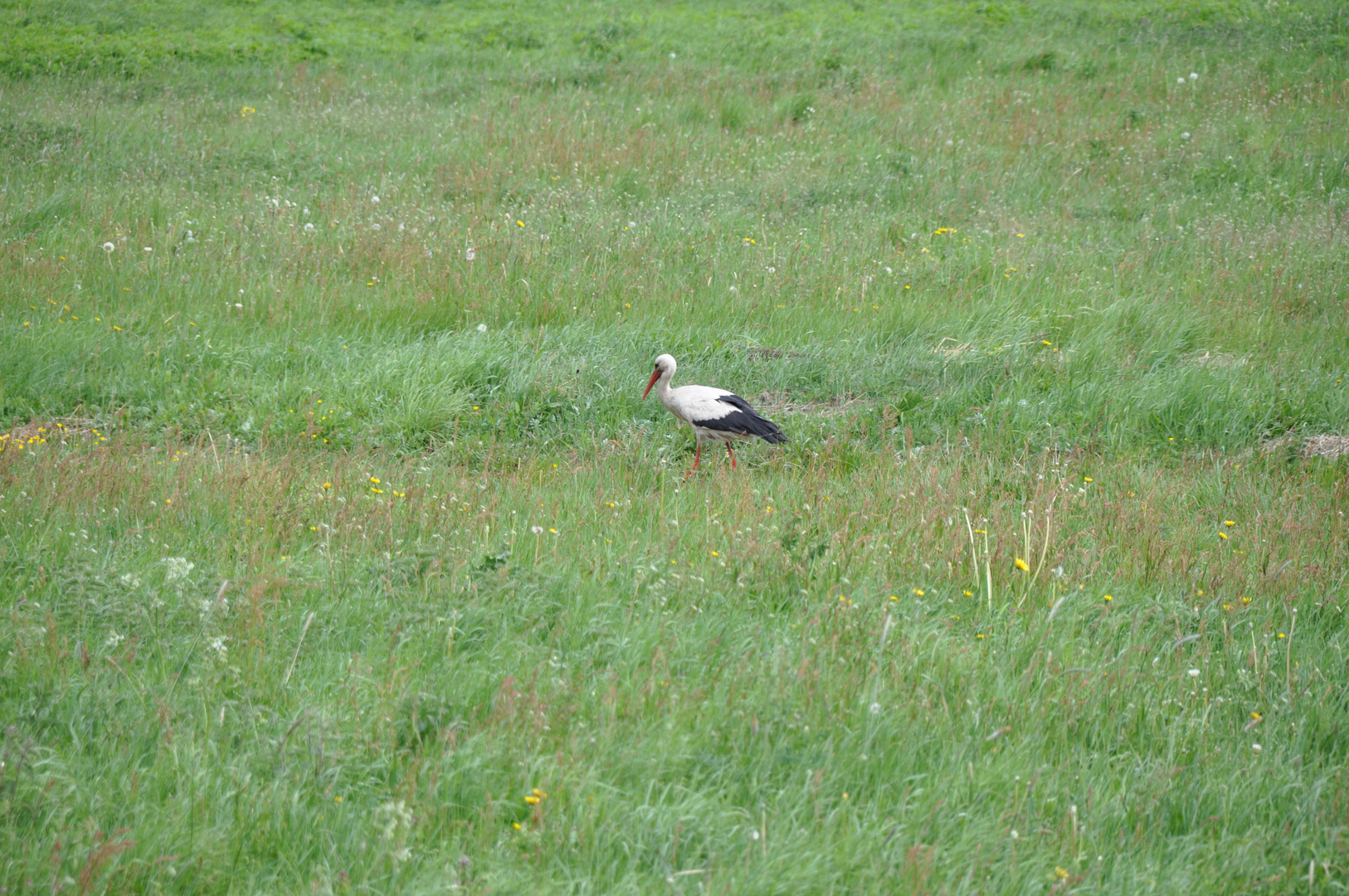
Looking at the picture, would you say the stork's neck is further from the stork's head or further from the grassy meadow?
the grassy meadow

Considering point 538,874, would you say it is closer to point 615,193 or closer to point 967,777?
point 967,777

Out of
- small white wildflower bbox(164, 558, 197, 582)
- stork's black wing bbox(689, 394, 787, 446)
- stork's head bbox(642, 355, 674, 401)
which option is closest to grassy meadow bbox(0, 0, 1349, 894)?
small white wildflower bbox(164, 558, 197, 582)

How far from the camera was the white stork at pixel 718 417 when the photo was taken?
6.54 metres

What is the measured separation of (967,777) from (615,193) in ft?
28.8

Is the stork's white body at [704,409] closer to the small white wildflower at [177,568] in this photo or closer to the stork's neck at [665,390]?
the stork's neck at [665,390]

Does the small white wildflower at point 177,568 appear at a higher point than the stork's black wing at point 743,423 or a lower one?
higher

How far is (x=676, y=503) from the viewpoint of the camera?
541cm

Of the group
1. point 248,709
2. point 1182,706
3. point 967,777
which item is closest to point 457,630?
point 248,709

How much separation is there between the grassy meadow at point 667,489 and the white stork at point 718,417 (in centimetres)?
22

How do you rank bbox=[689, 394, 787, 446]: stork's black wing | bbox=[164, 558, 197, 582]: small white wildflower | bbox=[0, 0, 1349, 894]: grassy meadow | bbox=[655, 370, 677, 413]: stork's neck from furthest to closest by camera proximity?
bbox=[655, 370, 677, 413]: stork's neck
bbox=[689, 394, 787, 446]: stork's black wing
bbox=[164, 558, 197, 582]: small white wildflower
bbox=[0, 0, 1349, 894]: grassy meadow

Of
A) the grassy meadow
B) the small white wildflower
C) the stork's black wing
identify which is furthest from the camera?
the stork's black wing

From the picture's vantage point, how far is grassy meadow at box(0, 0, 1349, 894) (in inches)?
122

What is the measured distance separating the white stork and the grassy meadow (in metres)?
0.22

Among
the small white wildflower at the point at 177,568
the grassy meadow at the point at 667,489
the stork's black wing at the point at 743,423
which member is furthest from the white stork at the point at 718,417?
the small white wildflower at the point at 177,568
